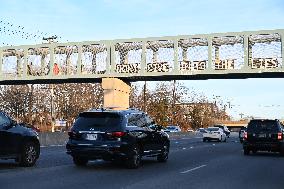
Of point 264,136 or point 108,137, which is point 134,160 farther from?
point 264,136

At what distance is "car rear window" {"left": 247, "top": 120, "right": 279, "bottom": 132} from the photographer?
74.8 ft

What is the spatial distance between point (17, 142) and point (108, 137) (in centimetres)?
255

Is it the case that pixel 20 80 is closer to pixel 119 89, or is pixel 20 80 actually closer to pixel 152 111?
pixel 119 89

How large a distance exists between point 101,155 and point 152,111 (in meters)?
72.4

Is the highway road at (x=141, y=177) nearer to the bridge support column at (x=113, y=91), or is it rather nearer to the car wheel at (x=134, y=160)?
the car wheel at (x=134, y=160)

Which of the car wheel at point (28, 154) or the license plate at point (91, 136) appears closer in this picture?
the license plate at point (91, 136)

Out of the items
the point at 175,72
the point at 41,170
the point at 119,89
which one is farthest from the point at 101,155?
the point at 119,89

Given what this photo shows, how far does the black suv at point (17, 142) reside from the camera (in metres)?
14.0

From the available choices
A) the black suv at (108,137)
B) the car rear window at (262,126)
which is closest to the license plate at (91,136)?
the black suv at (108,137)

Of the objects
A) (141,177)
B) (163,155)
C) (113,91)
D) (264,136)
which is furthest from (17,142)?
(113,91)

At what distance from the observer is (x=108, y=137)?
47.7 ft

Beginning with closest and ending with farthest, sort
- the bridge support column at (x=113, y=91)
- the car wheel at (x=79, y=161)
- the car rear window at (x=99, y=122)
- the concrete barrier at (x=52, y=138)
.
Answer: the car rear window at (x=99, y=122) → the car wheel at (x=79, y=161) → the concrete barrier at (x=52, y=138) → the bridge support column at (x=113, y=91)

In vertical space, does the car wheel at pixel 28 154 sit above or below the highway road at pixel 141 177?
above

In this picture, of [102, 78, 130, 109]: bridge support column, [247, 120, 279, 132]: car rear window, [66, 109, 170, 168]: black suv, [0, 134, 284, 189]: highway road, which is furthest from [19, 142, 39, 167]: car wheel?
[102, 78, 130, 109]: bridge support column
